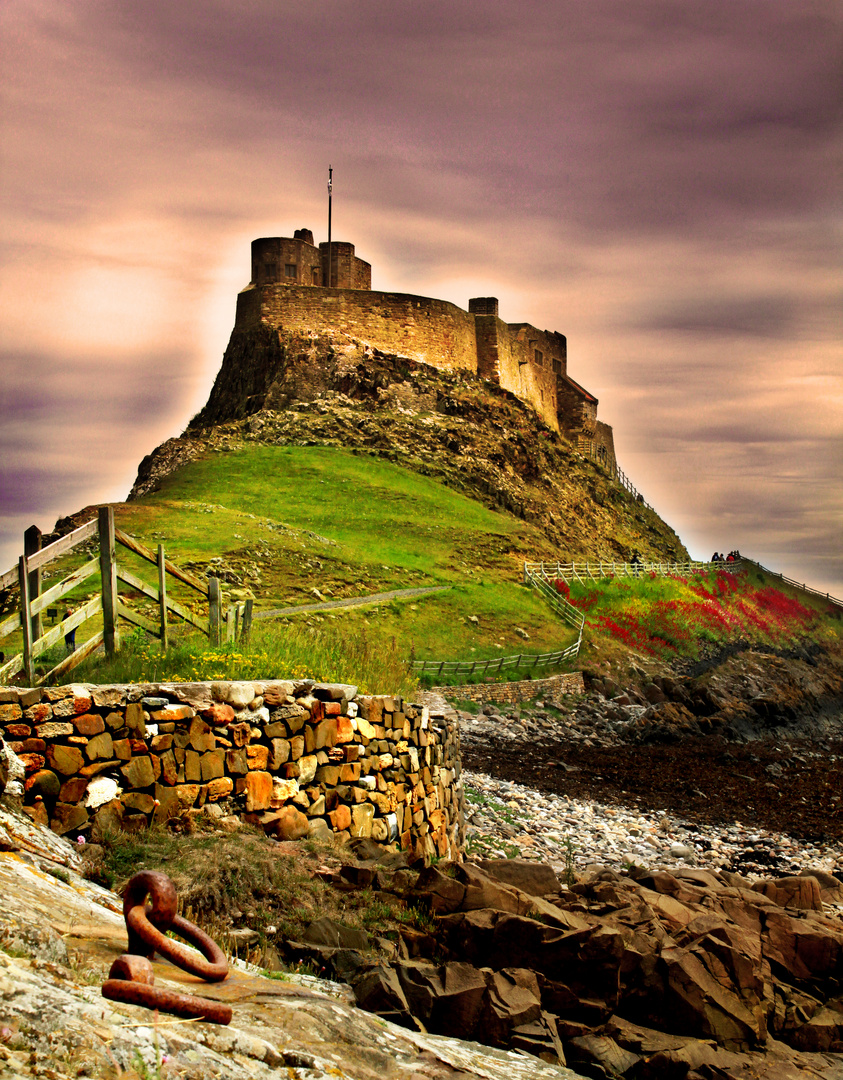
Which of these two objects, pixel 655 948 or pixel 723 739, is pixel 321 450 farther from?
pixel 655 948

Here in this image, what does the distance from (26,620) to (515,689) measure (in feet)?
73.0

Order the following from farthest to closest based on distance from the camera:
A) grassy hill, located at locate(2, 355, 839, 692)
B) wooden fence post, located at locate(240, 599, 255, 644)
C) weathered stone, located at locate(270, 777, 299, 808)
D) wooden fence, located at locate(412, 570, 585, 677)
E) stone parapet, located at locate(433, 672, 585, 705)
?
wooden fence, located at locate(412, 570, 585, 677) < stone parapet, located at locate(433, 672, 585, 705) < grassy hill, located at locate(2, 355, 839, 692) < wooden fence post, located at locate(240, 599, 255, 644) < weathered stone, located at locate(270, 777, 299, 808)

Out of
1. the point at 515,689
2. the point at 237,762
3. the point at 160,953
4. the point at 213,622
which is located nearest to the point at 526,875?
the point at 237,762

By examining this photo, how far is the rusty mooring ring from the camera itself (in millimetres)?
3193

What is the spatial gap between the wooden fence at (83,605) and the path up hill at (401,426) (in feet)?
139

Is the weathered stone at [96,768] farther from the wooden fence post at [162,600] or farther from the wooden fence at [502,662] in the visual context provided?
the wooden fence at [502,662]

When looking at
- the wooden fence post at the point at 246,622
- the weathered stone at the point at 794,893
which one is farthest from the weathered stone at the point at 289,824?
the weathered stone at the point at 794,893

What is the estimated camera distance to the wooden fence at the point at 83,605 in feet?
29.2

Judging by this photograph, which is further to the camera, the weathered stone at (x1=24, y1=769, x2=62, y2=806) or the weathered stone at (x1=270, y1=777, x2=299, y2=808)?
the weathered stone at (x1=270, y1=777, x2=299, y2=808)

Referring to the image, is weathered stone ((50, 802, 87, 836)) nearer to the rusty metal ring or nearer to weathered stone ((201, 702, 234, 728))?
weathered stone ((201, 702, 234, 728))

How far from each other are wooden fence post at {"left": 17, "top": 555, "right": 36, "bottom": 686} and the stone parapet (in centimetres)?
1886

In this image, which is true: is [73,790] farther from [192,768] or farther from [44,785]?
[192,768]

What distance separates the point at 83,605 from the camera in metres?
10.1

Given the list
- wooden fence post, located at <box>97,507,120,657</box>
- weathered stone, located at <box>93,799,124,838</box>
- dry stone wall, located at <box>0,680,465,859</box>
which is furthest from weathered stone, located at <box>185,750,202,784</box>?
wooden fence post, located at <box>97,507,120,657</box>
